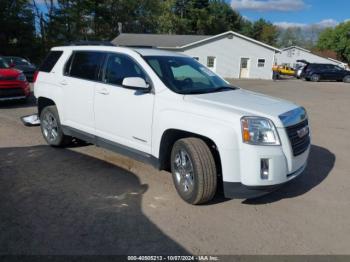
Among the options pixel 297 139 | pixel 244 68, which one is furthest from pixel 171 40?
pixel 297 139

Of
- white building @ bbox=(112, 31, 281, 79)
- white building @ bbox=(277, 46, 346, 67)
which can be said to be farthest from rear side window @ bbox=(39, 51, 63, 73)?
white building @ bbox=(277, 46, 346, 67)

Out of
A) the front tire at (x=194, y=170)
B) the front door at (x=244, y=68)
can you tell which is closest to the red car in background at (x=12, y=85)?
the front tire at (x=194, y=170)

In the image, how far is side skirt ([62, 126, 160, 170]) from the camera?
475 centimetres

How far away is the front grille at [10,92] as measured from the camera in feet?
35.2

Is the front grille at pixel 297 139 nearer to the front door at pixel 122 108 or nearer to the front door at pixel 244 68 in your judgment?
the front door at pixel 122 108

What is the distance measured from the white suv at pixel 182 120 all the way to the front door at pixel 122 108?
14mm

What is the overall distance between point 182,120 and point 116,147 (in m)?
1.41

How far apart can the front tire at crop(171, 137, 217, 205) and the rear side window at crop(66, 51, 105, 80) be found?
2.01 metres

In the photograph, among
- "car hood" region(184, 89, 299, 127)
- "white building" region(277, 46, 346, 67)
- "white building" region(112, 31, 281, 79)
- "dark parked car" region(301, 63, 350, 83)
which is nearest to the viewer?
"car hood" region(184, 89, 299, 127)

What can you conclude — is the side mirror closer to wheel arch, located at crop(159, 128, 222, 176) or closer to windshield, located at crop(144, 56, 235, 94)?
windshield, located at crop(144, 56, 235, 94)

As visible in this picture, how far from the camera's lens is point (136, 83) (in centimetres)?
453

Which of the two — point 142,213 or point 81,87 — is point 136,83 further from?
point 142,213

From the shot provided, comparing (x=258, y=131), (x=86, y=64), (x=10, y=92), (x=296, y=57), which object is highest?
(x=296, y=57)

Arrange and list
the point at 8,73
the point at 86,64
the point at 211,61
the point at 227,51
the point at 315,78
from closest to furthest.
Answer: the point at 86,64 < the point at 8,73 < the point at 315,78 < the point at 227,51 < the point at 211,61
